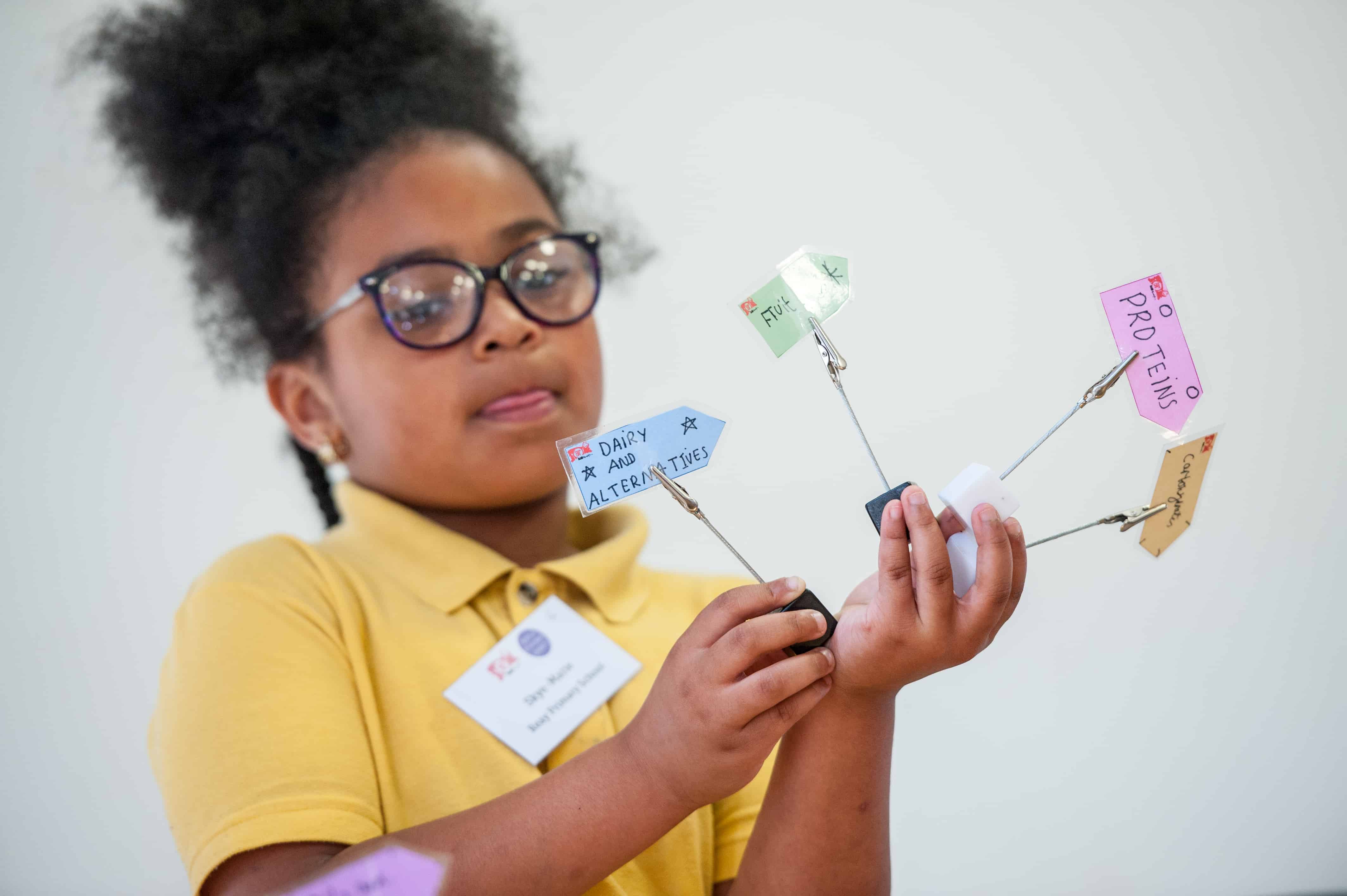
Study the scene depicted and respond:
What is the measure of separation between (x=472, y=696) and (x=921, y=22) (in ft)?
2.44

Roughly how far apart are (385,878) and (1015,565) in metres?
0.40

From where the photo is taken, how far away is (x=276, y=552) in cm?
73

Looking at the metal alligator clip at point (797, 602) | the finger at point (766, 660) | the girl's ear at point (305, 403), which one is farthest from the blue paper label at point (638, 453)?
the girl's ear at point (305, 403)

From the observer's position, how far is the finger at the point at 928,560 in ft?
1.54

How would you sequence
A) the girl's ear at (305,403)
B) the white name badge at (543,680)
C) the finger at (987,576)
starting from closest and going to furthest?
the finger at (987,576)
the white name badge at (543,680)
the girl's ear at (305,403)

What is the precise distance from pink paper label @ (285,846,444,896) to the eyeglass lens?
380 millimetres

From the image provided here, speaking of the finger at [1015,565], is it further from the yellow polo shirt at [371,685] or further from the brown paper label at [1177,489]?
the yellow polo shirt at [371,685]

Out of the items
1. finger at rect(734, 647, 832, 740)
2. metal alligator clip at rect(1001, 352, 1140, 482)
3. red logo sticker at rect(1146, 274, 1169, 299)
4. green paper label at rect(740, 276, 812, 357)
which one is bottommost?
finger at rect(734, 647, 832, 740)

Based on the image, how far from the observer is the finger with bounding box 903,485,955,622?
47cm

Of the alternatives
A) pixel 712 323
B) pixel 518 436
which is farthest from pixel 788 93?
pixel 518 436

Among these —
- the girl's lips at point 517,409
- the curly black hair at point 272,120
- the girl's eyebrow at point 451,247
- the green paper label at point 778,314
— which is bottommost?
the green paper label at point 778,314

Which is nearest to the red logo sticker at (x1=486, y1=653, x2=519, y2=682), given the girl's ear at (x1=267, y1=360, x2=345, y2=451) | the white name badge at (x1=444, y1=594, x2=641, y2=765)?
the white name badge at (x1=444, y1=594, x2=641, y2=765)

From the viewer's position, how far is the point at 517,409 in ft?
2.51

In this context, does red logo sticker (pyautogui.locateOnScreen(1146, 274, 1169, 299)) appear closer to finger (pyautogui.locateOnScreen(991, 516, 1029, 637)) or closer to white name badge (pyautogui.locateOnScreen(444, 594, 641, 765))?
finger (pyautogui.locateOnScreen(991, 516, 1029, 637))
